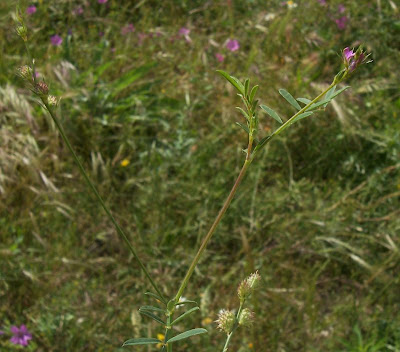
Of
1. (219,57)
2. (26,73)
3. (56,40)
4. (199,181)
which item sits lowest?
(199,181)

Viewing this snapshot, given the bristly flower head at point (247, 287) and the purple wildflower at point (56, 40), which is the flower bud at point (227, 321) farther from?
the purple wildflower at point (56, 40)

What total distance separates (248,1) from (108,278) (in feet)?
6.74

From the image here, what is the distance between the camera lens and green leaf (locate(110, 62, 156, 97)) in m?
2.69

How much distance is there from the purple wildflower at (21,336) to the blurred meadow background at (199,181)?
0.04m

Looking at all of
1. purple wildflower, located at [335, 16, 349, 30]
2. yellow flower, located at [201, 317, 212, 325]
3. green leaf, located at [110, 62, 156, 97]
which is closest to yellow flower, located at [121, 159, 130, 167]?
green leaf, located at [110, 62, 156, 97]

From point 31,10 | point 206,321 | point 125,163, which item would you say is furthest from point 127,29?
point 206,321

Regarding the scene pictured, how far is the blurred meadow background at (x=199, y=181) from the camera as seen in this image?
192 centimetres

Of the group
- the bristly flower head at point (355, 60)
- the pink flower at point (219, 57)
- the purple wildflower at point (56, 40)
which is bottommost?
the pink flower at point (219, 57)

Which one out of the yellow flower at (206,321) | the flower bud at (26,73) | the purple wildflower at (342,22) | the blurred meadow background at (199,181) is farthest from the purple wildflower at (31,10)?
the flower bud at (26,73)

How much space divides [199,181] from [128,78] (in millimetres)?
786

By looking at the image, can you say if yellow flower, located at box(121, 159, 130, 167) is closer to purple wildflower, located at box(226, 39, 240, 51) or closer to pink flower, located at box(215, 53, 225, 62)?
pink flower, located at box(215, 53, 225, 62)

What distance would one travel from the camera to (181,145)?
2.39m

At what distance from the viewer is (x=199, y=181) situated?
7.55 ft

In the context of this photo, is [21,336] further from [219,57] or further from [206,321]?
[219,57]
